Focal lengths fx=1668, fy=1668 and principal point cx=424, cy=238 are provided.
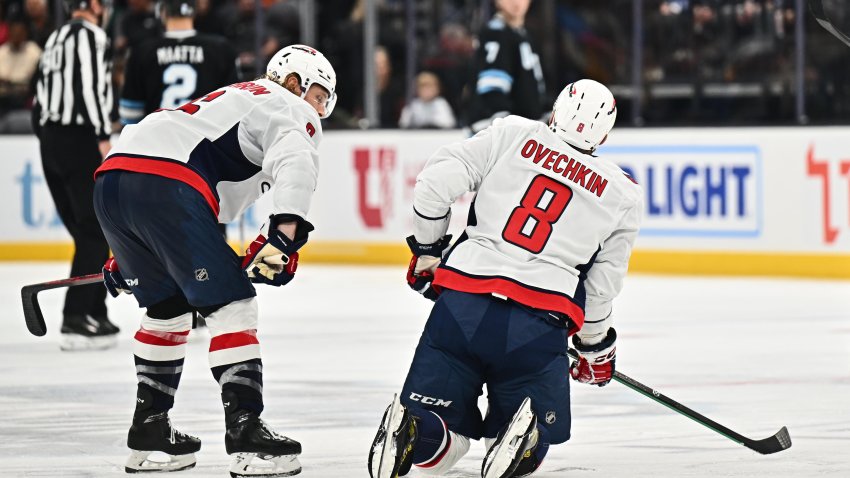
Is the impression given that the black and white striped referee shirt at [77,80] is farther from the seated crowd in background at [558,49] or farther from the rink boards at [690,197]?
the rink boards at [690,197]

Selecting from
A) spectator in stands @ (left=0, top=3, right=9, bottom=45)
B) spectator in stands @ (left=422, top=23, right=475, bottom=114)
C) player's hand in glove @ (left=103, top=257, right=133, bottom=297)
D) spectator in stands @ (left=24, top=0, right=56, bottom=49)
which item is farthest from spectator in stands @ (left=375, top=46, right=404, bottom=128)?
player's hand in glove @ (left=103, top=257, right=133, bottom=297)

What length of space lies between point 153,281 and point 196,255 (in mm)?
214

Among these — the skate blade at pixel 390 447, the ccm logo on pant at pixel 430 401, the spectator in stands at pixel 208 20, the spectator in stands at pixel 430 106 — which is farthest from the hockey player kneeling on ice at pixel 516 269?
the spectator in stands at pixel 208 20

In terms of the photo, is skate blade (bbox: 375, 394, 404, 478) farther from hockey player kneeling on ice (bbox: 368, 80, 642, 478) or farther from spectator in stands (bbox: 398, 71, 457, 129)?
spectator in stands (bbox: 398, 71, 457, 129)

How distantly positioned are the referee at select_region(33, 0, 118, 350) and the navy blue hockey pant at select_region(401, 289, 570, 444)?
9.67 ft

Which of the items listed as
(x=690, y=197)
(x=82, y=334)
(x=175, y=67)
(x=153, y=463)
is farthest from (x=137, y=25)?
(x=153, y=463)

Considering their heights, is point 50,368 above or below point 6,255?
above

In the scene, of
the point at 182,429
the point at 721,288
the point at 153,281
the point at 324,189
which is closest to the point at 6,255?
the point at 324,189

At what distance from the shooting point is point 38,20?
11.2m

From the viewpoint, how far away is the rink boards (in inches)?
352

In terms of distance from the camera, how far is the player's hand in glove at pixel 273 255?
12.1 feet

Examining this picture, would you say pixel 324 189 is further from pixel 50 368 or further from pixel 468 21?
pixel 50 368

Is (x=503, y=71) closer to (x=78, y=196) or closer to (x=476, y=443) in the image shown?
(x=78, y=196)

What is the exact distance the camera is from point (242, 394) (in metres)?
3.73
